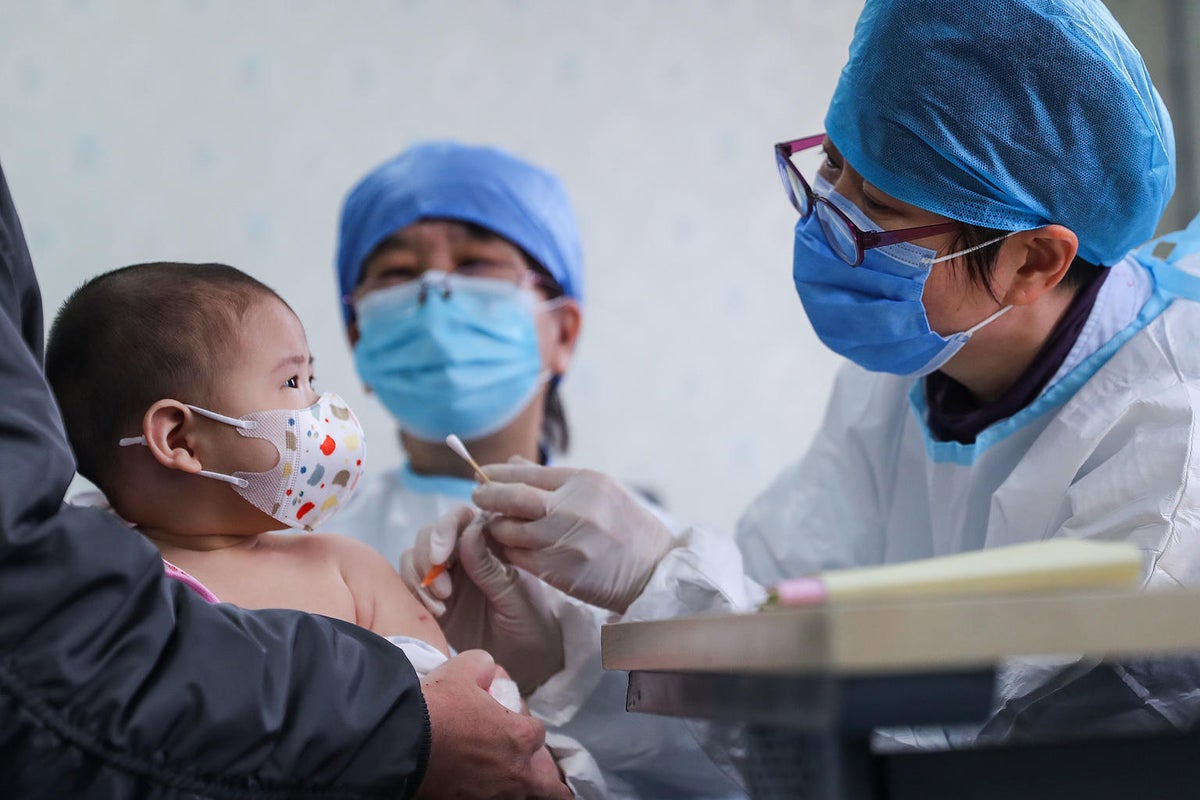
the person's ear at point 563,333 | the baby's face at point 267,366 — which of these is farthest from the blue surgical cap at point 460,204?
the baby's face at point 267,366

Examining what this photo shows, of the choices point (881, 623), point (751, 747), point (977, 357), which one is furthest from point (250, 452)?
point (977, 357)

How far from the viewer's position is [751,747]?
0.95 meters

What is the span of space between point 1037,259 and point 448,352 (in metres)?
1.09

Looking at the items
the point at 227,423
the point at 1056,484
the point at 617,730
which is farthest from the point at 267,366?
the point at 1056,484

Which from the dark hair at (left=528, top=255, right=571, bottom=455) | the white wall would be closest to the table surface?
the dark hair at (left=528, top=255, right=571, bottom=455)

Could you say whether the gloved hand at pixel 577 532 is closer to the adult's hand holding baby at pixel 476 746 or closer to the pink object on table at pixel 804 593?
the adult's hand holding baby at pixel 476 746

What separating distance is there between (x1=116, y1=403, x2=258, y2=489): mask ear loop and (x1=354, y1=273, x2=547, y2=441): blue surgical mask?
2.80ft

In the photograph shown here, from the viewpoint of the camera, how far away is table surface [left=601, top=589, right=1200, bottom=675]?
0.58m

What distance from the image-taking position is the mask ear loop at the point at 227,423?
46.9 inches

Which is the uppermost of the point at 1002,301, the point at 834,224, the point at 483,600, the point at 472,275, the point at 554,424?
the point at 834,224

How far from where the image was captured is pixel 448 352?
6.79ft

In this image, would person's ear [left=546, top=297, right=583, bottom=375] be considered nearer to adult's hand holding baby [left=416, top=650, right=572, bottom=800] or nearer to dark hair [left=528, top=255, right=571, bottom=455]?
dark hair [left=528, top=255, right=571, bottom=455]

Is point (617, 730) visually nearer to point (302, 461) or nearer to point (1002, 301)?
point (302, 461)

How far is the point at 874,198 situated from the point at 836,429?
0.60 metres
